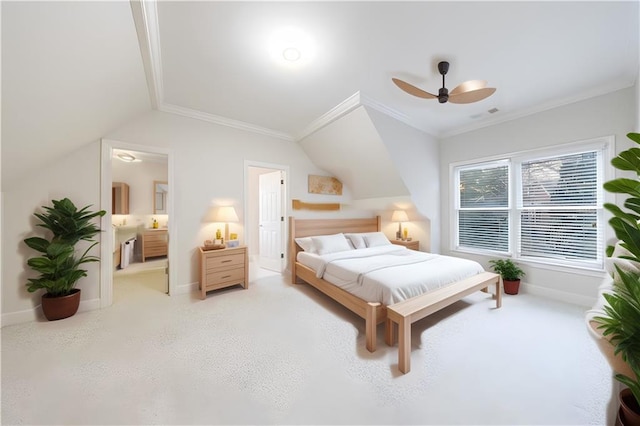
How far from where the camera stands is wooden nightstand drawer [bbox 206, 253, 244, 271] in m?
3.07

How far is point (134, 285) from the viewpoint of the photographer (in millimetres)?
3449

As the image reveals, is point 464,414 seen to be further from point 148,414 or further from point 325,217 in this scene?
point 325,217

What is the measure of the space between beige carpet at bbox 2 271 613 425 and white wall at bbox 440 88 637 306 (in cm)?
44

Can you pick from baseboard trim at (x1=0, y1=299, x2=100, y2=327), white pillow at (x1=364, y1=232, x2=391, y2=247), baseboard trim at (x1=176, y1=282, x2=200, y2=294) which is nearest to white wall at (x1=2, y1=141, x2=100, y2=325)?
baseboard trim at (x1=0, y1=299, x2=100, y2=327)

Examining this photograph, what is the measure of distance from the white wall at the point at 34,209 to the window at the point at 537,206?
549 cm

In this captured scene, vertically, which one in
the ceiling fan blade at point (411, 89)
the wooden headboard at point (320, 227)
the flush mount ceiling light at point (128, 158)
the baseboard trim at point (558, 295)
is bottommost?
the baseboard trim at point (558, 295)

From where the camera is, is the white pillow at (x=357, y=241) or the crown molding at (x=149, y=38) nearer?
the crown molding at (x=149, y=38)

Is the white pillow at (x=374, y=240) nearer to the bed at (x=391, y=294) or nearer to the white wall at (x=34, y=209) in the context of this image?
the bed at (x=391, y=294)

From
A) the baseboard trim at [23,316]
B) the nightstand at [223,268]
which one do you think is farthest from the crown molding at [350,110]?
the baseboard trim at [23,316]

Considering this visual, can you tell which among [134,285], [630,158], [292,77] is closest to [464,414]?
[630,158]

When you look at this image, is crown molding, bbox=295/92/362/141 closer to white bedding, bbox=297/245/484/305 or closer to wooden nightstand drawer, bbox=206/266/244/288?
white bedding, bbox=297/245/484/305

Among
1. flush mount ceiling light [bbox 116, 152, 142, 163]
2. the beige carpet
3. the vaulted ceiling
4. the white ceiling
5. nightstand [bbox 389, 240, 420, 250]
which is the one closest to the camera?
the beige carpet

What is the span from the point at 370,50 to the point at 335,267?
7.53ft

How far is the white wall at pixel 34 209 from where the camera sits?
7.44 feet
